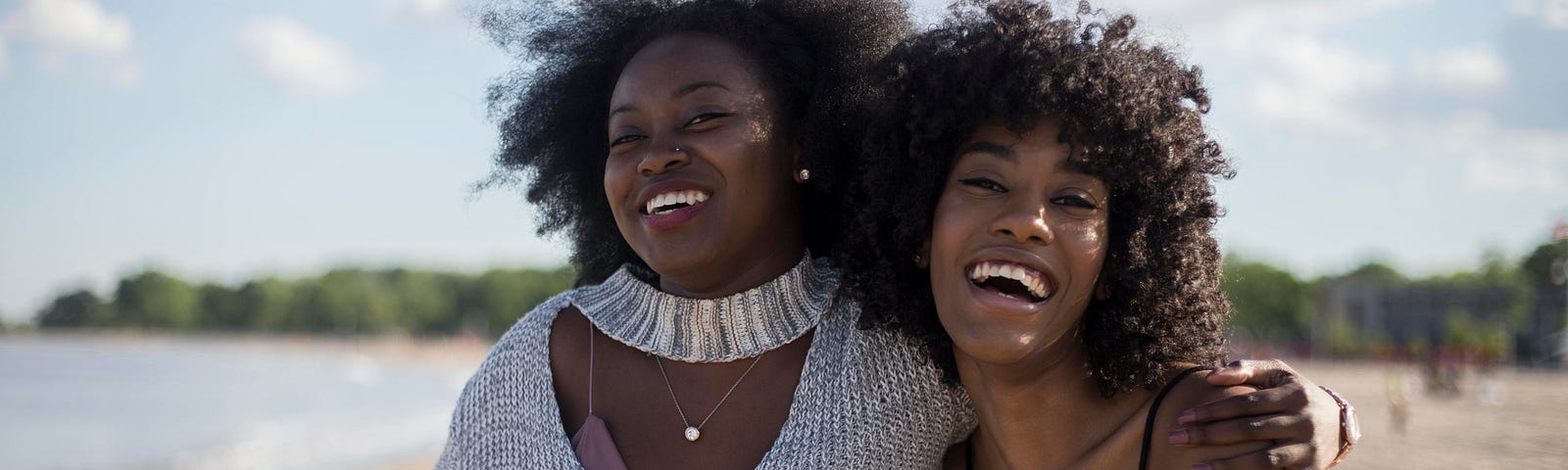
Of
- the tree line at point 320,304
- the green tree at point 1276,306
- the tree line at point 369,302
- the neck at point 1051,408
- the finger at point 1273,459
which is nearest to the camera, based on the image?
the finger at point 1273,459

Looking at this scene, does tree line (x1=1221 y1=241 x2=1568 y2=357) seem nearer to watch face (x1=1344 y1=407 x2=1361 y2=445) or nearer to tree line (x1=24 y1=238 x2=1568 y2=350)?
tree line (x1=24 y1=238 x2=1568 y2=350)

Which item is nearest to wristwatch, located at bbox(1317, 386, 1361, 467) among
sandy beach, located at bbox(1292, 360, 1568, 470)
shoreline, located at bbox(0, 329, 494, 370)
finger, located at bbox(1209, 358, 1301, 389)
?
finger, located at bbox(1209, 358, 1301, 389)

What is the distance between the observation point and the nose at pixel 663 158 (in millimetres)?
3270

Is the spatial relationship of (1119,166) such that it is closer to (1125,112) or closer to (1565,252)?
(1125,112)

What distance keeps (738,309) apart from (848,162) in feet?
1.76

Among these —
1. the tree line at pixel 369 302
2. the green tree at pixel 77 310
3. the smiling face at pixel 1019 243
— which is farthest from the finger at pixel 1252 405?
the green tree at pixel 77 310

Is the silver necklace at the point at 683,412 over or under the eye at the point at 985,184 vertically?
under

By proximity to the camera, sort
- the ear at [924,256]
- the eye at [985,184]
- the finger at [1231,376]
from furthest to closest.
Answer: the ear at [924,256], the eye at [985,184], the finger at [1231,376]

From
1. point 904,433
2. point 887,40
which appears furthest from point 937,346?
point 887,40

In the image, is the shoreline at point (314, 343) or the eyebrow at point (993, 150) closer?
the eyebrow at point (993, 150)

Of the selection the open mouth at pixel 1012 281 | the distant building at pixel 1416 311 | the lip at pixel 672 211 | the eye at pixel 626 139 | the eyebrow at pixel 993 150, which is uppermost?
the distant building at pixel 1416 311

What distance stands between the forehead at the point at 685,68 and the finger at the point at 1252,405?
148 cm

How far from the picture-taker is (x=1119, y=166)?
9.41 ft

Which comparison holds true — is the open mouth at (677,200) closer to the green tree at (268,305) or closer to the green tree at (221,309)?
the green tree at (268,305)
